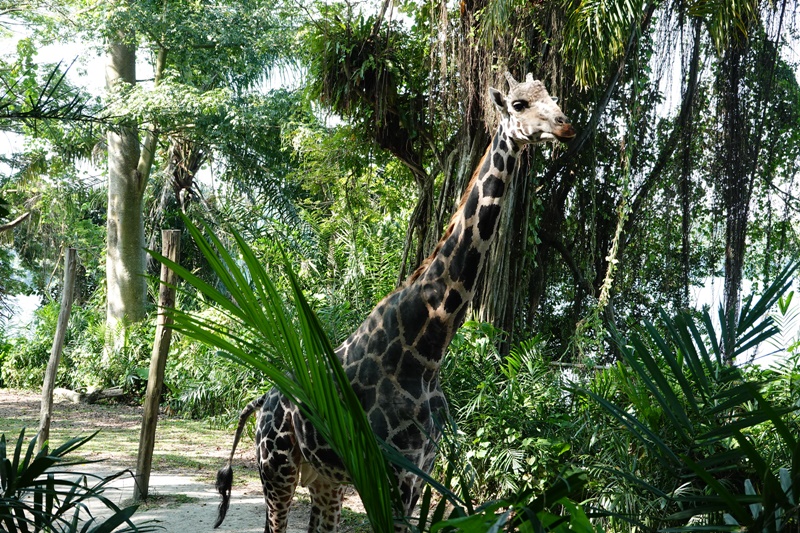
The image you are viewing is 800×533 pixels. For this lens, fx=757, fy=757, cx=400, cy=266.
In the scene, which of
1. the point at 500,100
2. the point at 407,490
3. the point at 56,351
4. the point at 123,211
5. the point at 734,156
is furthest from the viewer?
the point at 123,211

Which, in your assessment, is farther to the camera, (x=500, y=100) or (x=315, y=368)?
(x=500, y=100)

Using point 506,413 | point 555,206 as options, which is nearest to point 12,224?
point 506,413

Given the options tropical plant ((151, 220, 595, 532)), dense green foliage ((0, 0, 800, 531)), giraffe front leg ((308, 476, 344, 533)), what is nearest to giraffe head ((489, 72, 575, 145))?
dense green foliage ((0, 0, 800, 531))

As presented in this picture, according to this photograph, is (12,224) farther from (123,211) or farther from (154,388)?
(123,211)

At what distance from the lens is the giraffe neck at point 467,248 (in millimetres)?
3453

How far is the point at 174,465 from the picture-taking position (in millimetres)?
7832

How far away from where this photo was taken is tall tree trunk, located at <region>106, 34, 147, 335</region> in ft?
48.7

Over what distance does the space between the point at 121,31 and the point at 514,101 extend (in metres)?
12.8

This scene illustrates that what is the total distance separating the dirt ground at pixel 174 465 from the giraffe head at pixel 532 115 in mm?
2338

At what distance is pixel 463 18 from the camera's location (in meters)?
7.41

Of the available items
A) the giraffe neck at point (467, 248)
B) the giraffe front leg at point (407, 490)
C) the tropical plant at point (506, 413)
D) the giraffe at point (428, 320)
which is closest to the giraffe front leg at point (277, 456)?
the giraffe at point (428, 320)

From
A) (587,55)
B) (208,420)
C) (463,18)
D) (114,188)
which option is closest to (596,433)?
(587,55)

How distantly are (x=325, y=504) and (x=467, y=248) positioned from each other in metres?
1.59

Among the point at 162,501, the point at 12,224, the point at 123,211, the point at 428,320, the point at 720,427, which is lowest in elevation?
the point at 162,501
